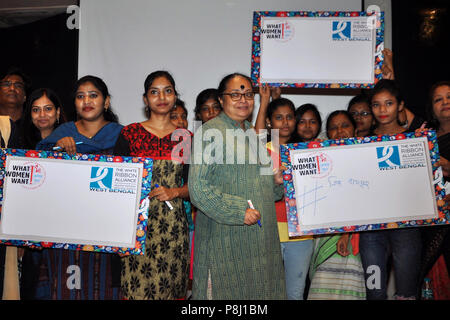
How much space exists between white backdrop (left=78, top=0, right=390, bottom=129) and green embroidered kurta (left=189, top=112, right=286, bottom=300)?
2266 millimetres

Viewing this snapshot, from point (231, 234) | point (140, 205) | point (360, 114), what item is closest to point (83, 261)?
point (140, 205)

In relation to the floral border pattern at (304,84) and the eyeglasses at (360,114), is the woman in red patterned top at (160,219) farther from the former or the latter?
the eyeglasses at (360,114)

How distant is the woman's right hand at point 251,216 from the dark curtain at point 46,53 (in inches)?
124

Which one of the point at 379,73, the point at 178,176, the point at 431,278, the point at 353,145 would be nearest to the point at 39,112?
the point at 178,176

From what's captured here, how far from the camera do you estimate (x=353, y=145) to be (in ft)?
8.33

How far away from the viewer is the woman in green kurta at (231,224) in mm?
2113

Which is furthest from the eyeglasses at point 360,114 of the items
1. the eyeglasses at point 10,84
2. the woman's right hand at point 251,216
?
the eyeglasses at point 10,84

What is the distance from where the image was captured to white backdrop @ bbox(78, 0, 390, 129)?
14.3ft

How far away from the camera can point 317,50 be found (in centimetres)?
328

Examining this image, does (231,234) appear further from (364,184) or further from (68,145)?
(68,145)

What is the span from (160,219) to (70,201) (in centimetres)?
54
